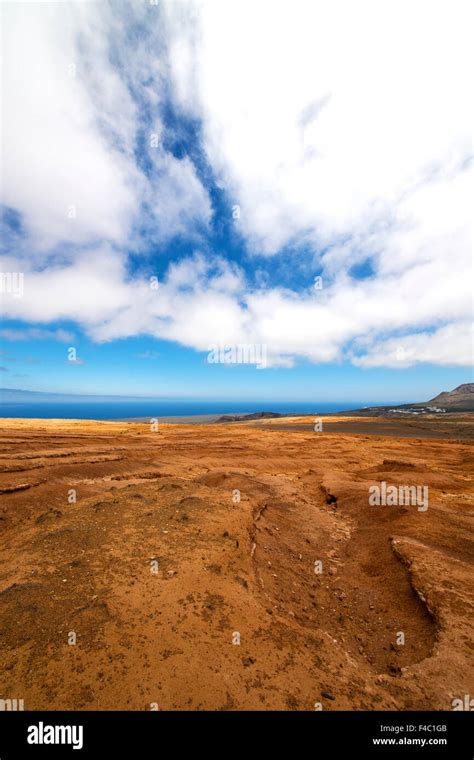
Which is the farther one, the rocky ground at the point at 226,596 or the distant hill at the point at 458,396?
the distant hill at the point at 458,396

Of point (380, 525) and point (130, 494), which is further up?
point (130, 494)

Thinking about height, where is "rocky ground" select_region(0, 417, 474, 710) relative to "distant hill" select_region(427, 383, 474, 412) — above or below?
below

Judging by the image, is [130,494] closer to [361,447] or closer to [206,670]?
[206,670]

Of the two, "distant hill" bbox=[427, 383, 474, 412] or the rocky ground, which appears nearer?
the rocky ground

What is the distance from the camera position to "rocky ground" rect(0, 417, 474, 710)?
507 centimetres

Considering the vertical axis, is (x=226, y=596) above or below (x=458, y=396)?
below

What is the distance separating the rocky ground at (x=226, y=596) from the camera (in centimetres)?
507

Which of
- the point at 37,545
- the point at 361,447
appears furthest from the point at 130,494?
the point at 361,447

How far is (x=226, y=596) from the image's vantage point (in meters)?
7.39

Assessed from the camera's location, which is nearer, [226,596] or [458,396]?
[226,596]

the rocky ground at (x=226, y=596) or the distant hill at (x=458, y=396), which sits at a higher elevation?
the distant hill at (x=458, y=396)

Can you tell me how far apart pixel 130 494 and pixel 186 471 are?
7.39 metres
